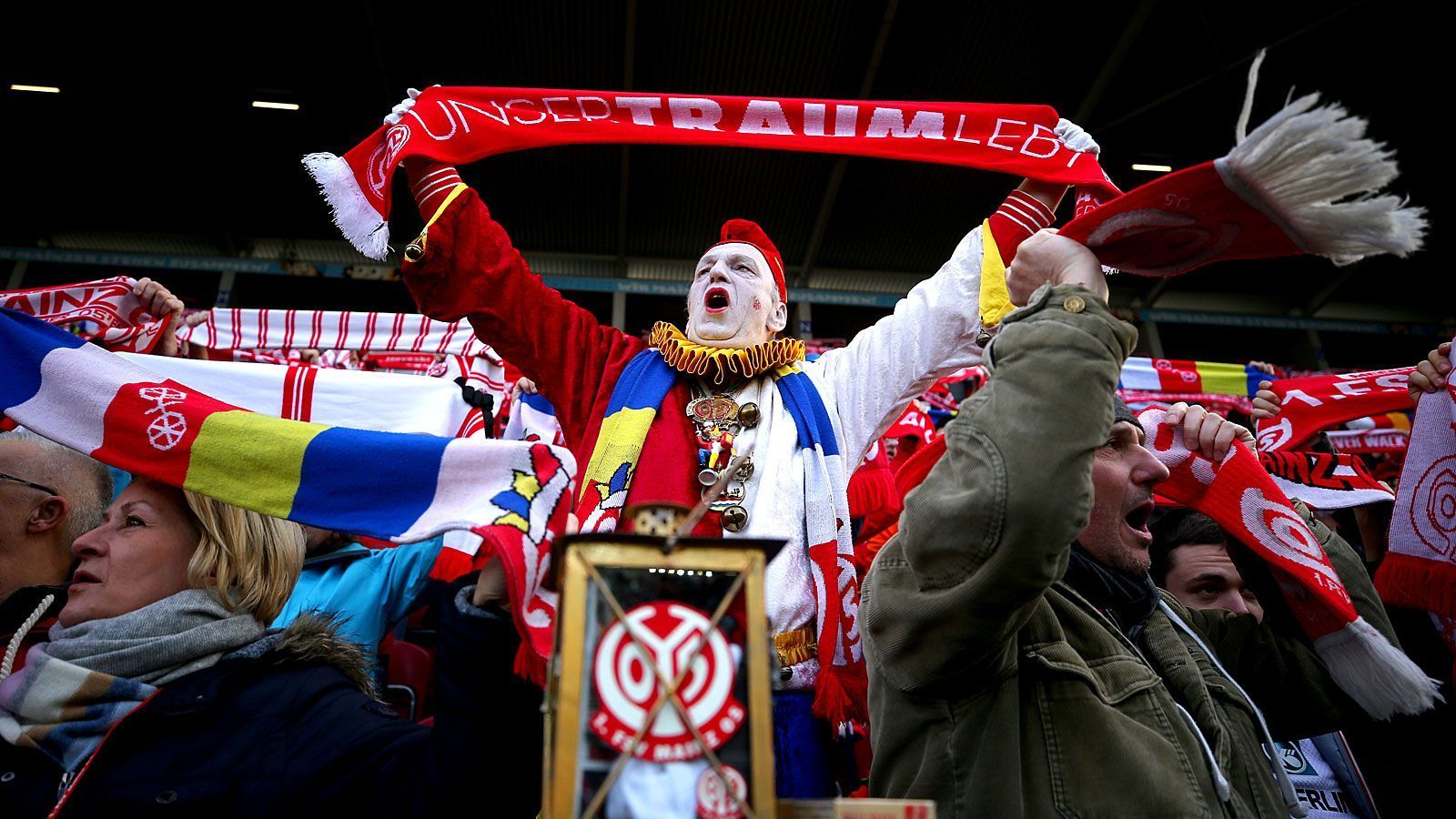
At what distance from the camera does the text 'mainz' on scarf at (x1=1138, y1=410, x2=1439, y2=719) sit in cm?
147

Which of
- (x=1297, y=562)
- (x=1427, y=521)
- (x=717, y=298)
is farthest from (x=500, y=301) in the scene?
(x=1427, y=521)

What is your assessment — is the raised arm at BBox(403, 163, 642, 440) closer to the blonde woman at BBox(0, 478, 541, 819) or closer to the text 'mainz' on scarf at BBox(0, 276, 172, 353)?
the blonde woman at BBox(0, 478, 541, 819)

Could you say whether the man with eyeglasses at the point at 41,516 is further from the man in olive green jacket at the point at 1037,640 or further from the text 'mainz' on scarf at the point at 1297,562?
the text 'mainz' on scarf at the point at 1297,562

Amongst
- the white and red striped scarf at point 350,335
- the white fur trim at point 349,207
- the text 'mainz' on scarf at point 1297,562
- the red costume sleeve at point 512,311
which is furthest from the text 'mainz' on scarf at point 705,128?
the white and red striped scarf at point 350,335

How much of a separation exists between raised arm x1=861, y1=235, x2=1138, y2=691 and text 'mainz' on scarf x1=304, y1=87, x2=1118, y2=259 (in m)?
1.18

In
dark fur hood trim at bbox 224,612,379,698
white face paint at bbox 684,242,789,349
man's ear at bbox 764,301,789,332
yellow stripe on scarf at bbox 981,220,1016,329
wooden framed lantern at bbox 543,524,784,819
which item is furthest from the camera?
man's ear at bbox 764,301,789,332

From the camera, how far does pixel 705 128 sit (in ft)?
7.08

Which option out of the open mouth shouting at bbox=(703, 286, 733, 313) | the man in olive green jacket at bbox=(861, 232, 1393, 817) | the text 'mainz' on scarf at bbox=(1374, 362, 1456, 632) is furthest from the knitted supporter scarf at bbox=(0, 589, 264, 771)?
the text 'mainz' on scarf at bbox=(1374, 362, 1456, 632)

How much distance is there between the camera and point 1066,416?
892 millimetres

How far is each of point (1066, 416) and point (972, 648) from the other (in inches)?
11.2

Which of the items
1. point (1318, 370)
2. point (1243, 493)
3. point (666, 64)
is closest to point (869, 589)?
point (1243, 493)

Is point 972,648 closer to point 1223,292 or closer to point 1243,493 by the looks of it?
point 1243,493

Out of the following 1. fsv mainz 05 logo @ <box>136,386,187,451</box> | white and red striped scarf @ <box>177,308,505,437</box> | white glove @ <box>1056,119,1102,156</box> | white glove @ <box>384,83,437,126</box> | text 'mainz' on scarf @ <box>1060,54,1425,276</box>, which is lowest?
1. fsv mainz 05 logo @ <box>136,386,187,451</box>

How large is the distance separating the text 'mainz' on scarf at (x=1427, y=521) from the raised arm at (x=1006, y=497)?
1.78m
